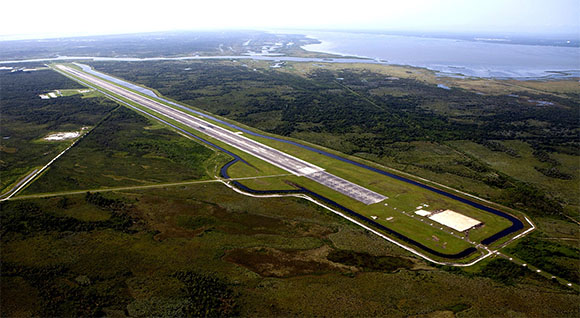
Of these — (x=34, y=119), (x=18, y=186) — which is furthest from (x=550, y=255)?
(x=34, y=119)

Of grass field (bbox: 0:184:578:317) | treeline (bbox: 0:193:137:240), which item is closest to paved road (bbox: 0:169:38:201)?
treeline (bbox: 0:193:137:240)

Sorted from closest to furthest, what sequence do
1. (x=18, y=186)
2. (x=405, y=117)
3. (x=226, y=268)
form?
(x=226, y=268) < (x=18, y=186) < (x=405, y=117)

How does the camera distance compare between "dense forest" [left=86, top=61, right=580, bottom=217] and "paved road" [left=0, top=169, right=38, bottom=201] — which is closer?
"paved road" [left=0, top=169, right=38, bottom=201]

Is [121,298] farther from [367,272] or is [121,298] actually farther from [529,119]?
[529,119]

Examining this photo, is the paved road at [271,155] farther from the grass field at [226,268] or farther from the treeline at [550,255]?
the treeline at [550,255]

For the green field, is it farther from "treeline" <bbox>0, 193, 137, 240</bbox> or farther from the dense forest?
the dense forest

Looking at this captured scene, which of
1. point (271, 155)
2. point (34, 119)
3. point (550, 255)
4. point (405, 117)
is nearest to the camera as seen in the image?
point (550, 255)

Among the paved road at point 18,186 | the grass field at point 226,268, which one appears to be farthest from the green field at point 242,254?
the paved road at point 18,186

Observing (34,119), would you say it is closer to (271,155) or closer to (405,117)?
(271,155)
